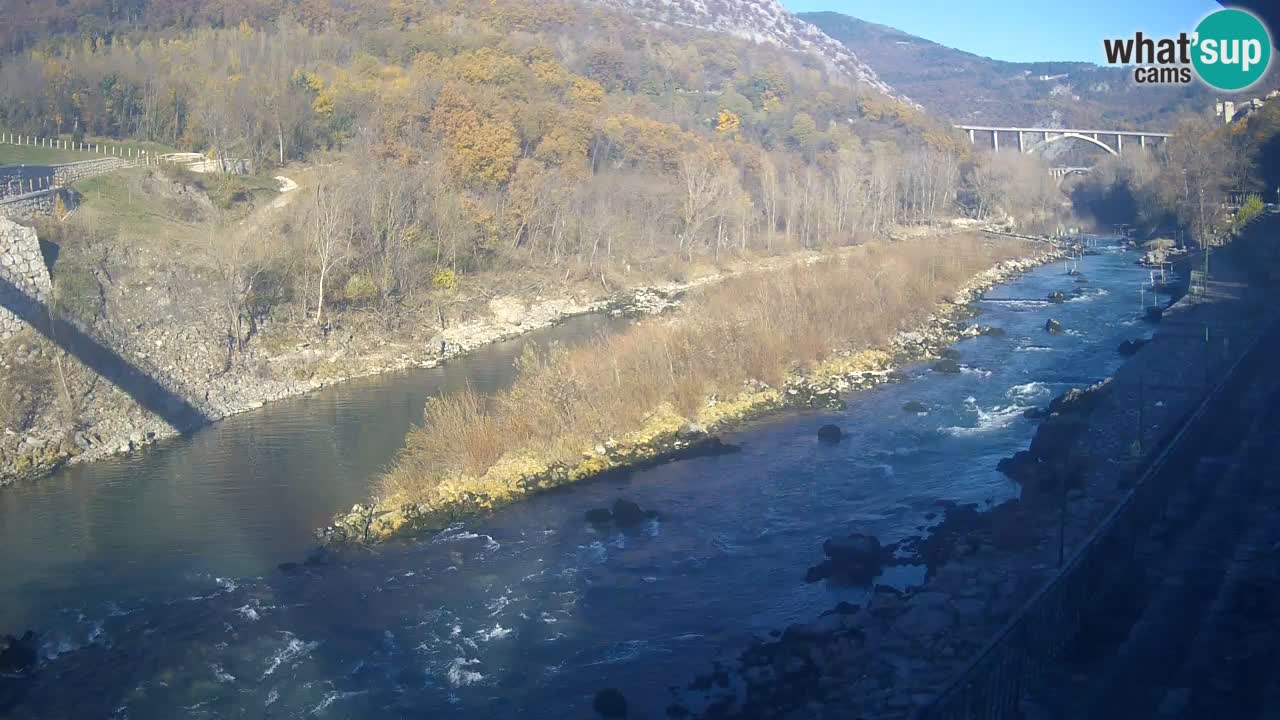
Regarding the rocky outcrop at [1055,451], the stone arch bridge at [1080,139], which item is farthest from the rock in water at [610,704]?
the stone arch bridge at [1080,139]

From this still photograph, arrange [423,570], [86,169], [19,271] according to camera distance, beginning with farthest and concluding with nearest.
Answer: [86,169] < [19,271] < [423,570]

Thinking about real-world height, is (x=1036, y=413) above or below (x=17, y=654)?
above

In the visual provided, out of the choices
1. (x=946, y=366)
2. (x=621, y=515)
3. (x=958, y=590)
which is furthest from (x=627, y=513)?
(x=946, y=366)

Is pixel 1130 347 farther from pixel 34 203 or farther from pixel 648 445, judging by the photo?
pixel 34 203

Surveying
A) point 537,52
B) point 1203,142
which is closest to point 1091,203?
point 1203,142

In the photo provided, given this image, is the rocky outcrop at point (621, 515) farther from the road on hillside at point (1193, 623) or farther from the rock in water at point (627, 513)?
the road on hillside at point (1193, 623)

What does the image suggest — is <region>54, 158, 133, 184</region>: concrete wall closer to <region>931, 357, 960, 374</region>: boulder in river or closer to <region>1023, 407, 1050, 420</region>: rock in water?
<region>931, 357, 960, 374</region>: boulder in river

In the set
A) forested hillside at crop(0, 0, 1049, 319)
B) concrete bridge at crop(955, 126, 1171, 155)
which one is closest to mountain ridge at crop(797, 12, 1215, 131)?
concrete bridge at crop(955, 126, 1171, 155)
